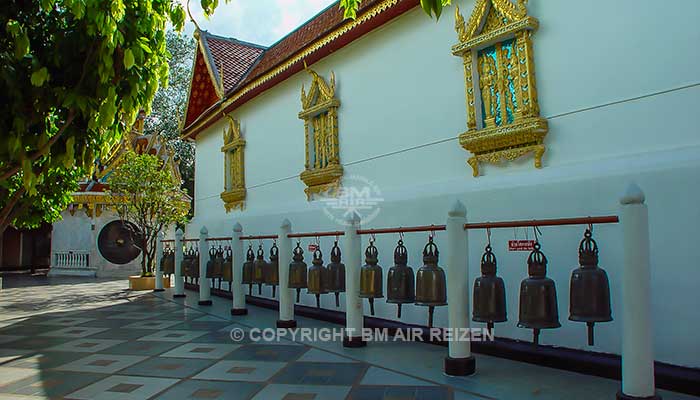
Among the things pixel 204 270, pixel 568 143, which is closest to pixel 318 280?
pixel 568 143

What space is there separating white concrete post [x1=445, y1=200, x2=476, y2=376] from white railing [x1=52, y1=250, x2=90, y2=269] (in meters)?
16.5

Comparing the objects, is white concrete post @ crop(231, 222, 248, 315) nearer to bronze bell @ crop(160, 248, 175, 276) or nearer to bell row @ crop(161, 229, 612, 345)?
bell row @ crop(161, 229, 612, 345)

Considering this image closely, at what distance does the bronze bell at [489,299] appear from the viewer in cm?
386

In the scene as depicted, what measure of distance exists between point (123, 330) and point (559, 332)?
5.17 m

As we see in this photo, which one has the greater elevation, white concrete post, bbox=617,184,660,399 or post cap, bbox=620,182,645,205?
post cap, bbox=620,182,645,205

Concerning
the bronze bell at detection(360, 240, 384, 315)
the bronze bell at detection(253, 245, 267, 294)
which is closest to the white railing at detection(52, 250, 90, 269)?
the bronze bell at detection(253, 245, 267, 294)

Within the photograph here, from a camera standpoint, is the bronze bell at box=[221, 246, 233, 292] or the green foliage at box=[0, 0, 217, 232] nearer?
the green foliage at box=[0, 0, 217, 232]

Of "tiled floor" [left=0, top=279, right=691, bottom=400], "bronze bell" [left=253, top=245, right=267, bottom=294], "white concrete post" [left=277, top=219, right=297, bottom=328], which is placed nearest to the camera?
"tiled floor" [left=0, top=279, right=691, bottom=400]

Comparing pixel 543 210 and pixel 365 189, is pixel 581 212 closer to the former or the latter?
pixel 543 210

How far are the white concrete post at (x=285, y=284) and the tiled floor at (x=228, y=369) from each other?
1.16 feet

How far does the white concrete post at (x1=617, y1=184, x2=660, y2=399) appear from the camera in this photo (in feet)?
9.93

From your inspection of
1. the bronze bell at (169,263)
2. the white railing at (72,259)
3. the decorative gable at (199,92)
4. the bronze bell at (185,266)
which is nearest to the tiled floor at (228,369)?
the bronze bell at (185,266)

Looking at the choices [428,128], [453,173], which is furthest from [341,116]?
[453,173]

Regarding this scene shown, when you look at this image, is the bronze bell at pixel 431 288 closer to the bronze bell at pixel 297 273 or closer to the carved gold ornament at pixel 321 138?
the bronze bell at pixel 297 273
